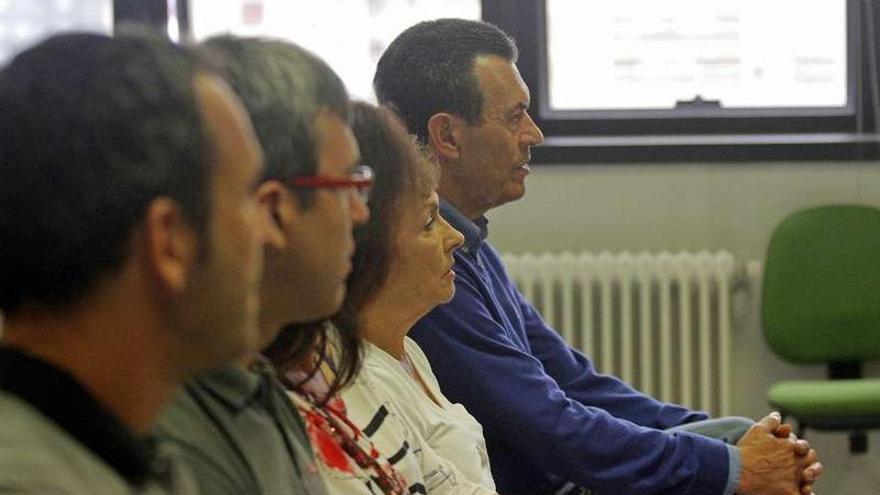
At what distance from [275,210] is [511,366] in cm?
110

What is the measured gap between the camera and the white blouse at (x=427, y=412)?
1.80m

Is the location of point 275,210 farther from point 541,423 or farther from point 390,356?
point 541,423

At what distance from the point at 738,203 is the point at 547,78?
707 millimetres

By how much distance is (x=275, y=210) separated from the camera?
49.8 inches

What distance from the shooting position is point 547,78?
180 inches

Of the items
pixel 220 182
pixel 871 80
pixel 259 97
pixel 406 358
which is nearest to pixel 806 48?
pixel 871 80

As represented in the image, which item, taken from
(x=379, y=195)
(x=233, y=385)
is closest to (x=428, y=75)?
(x=379, y=195)

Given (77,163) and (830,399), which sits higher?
(77,163)

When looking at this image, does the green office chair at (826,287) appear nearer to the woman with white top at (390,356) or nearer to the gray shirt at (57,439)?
the woman with white top at (390,356)

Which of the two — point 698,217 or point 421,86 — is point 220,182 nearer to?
point 421,86

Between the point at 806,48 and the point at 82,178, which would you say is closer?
the point at 82,178

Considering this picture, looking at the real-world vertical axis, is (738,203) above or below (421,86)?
below

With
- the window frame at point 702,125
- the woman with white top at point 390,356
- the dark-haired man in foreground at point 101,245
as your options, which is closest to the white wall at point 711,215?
the window frame at point 702,125

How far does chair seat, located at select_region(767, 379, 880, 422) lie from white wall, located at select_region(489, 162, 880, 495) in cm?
40
